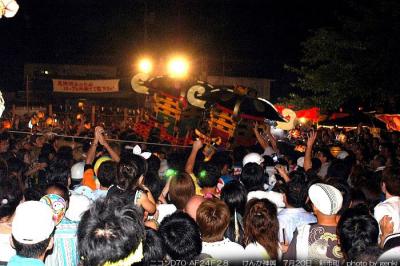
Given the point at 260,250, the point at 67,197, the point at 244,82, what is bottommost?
the point at 260,250

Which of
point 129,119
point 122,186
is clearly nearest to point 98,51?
point 129,119

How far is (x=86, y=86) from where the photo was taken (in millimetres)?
17172

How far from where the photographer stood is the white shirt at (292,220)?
4.60 m

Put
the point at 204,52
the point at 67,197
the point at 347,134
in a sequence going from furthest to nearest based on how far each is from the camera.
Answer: the point at 204,52
the point at 347,134
the point at 67,197

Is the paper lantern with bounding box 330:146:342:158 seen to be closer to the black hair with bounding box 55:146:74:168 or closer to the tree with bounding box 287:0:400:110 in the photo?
the tree with bounding box 287:0:400:110

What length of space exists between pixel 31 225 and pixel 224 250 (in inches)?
58.0

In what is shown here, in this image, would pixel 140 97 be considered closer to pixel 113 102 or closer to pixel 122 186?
pixel 113 102

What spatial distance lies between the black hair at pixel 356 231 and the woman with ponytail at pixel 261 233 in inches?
20.9

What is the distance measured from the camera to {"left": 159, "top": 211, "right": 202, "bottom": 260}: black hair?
3.26 metres

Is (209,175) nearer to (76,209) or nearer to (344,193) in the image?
(344,193)

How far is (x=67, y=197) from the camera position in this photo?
14.2 feet

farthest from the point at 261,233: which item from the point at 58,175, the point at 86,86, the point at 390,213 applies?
the point at 86,86

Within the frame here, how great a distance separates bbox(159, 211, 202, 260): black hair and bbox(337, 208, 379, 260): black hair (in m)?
1.11

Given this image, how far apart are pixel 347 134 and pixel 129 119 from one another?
8.99 m
